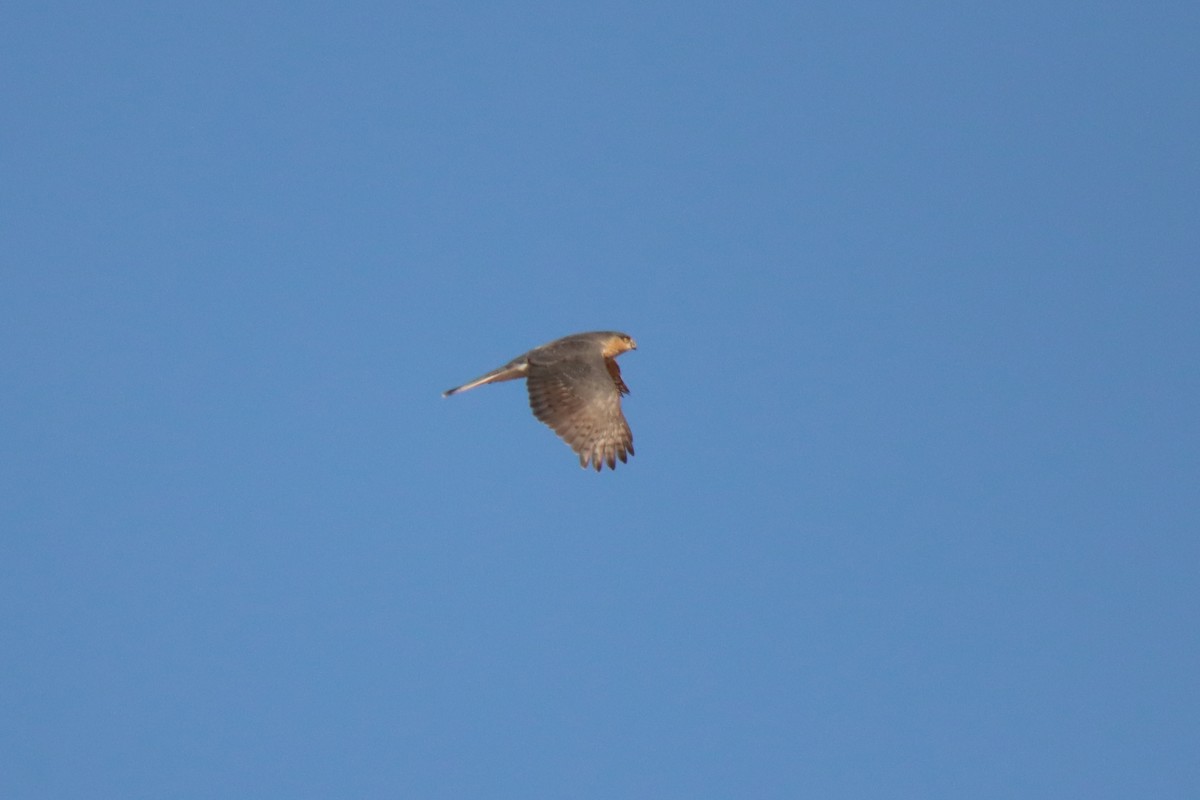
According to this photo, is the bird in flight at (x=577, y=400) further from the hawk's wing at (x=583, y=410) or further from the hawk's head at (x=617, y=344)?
the hawk's head at (x=617, y=344)

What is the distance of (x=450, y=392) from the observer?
2011cm

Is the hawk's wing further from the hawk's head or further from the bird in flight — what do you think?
the hawk's head

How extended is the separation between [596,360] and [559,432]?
144cm

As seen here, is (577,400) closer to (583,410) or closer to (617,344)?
(583,410)

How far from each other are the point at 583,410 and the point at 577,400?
0.60 ft

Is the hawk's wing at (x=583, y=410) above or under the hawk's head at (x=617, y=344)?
under

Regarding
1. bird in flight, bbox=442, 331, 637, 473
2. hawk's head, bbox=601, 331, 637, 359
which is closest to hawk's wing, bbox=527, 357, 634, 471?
bird in flight, bbox=442, 331, 637, 473

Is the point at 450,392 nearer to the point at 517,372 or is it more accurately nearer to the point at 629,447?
the point at 517,372

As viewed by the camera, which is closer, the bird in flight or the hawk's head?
the bird in flight

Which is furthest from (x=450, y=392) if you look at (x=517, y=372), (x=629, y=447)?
(x=629, y=447)

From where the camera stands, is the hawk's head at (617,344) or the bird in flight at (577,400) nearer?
the bird in flight at (577,400)

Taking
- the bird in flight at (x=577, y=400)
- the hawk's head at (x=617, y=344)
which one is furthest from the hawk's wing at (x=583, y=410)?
the hawk's head at (x=617, y=344)

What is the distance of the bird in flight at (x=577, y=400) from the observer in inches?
801

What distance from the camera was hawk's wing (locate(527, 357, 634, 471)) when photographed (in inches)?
801
